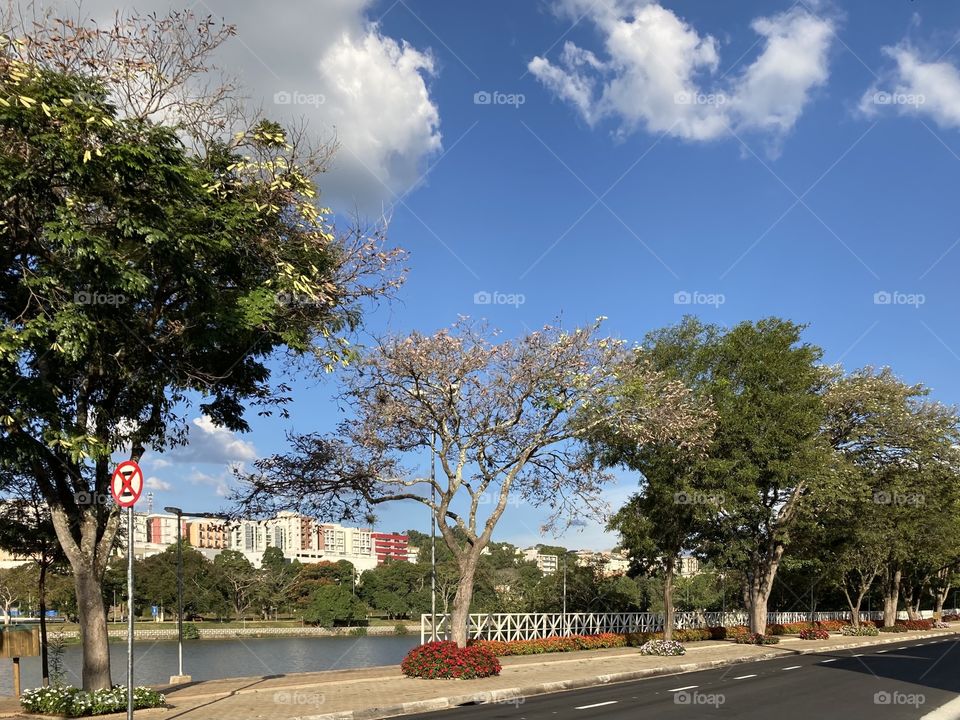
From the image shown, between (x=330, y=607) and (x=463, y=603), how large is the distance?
77.0 meters

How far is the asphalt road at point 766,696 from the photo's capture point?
16.0 m

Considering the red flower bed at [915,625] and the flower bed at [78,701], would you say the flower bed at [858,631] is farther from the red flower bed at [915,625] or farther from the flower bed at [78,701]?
the flower bed at [78,701]

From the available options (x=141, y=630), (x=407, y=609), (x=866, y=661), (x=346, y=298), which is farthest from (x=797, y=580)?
(x=346, y=298)

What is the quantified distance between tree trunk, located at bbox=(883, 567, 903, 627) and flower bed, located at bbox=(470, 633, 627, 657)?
3747 cm

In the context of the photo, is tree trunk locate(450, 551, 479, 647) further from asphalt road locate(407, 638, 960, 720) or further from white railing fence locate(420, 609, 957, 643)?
white railing fence locate(420, 609, 957, 643)

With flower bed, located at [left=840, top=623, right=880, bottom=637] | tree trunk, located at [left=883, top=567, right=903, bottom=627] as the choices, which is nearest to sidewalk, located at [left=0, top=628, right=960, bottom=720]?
flower bed, located at [left=840, top=623, right=880, bottom=637]

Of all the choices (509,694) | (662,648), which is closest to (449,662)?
(509,694)

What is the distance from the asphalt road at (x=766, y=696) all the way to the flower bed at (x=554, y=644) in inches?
255

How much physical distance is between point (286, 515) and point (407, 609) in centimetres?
8721

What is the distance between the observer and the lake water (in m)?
40.5

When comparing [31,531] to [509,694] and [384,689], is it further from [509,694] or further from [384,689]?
[509,694]

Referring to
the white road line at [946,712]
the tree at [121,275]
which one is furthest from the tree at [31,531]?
the white road line at [946,712]

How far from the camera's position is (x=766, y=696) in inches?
757

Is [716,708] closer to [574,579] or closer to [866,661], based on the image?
[866,661]
